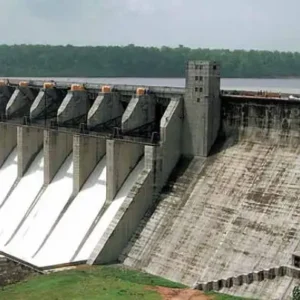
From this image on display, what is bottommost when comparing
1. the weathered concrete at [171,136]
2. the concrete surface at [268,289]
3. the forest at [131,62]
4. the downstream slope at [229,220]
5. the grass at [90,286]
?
the grass at [90,286]

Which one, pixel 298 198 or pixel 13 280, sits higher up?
pixel 298 198

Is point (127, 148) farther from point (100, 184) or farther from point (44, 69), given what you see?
point (44, 69)

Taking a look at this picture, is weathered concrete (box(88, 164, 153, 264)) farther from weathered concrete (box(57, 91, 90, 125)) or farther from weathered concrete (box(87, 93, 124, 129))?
weathered concrete (box(57, 91, 90, 125))

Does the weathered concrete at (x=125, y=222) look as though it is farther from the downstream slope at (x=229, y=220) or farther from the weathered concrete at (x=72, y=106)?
the weathered concrete at (x=72, y=106)

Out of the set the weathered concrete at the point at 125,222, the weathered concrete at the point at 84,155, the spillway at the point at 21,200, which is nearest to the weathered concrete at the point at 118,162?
the weathered concrete at the point at 125,222

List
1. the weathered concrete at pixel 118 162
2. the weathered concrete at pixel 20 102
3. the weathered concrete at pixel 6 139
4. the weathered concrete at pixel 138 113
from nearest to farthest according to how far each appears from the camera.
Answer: the weathered concrete at pixel 118 162 < the weathered concrete at pixel 138 113 < the weathered concrete at pixel 6 139 < the weathered concrete at pixel 20 102

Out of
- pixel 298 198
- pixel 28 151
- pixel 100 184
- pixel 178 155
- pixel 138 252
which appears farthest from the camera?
pixel 28 151

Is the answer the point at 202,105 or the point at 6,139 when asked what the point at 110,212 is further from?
the point at 6,139

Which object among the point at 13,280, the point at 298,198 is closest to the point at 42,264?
the point at 13,280

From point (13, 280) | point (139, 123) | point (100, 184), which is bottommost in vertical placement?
point (13, 280)
